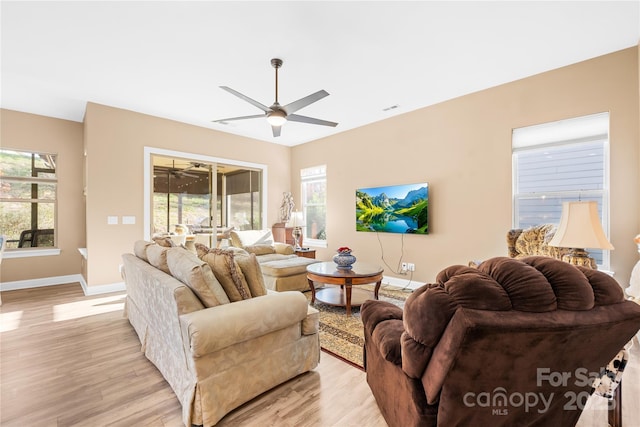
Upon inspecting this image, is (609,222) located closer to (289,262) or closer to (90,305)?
(289,262)

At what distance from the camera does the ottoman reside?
12.4ft

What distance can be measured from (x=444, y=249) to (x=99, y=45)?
4.79m

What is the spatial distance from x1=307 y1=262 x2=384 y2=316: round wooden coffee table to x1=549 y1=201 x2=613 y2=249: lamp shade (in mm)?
1738

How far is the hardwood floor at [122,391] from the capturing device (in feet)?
5.54

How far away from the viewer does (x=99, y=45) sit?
2789mm

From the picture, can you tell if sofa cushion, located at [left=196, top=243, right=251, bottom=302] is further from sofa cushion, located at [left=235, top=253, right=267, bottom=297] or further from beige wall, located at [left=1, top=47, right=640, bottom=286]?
beige wall, located at [left=1, top=47, right=640, bottom=286]

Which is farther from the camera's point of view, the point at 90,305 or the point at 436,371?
the point at 90,305

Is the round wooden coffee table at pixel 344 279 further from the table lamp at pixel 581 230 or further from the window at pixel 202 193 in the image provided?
the window at pixel 202 193

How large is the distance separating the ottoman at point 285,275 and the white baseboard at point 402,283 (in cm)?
155

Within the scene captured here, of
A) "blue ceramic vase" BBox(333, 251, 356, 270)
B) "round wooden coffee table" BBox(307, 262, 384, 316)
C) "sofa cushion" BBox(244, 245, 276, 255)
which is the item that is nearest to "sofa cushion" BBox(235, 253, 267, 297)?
"round wooden coffee table" BBox(307, 262, 384, 316)

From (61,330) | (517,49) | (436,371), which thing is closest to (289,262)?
(61,330)

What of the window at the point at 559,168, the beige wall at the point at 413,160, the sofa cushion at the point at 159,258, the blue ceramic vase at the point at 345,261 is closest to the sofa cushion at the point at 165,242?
the sofa cushion at the point at 159,258

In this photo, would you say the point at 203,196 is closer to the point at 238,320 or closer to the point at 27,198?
the point at 27,198

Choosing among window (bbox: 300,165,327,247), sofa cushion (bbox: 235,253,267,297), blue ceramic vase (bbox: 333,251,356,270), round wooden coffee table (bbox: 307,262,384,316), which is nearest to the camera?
sofa cushion (bbox: 235,253,267,297)
